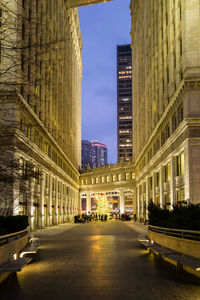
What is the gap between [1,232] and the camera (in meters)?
14.4

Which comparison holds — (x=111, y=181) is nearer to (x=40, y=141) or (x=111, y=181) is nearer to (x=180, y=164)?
(x=40, y=141)

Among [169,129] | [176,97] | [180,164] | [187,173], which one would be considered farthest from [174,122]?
[187,173]

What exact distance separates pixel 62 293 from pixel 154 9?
55016 millimetres

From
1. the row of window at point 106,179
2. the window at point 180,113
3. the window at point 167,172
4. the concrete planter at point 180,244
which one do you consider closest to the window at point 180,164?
the window at point 180,113

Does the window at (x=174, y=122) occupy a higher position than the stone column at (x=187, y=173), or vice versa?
the window at (x=174, y=122)

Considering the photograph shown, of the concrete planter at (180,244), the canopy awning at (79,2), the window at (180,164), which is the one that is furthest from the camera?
the canopy awning at (79,2)

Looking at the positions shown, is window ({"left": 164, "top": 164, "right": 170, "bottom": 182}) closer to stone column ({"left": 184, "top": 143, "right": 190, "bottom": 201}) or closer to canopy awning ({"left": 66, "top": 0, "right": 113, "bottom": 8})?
stone column ({"left": 184, "top": 143, "right": 190, "bottom": 201})

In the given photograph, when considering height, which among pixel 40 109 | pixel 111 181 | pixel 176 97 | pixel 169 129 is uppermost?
pixel 40 109

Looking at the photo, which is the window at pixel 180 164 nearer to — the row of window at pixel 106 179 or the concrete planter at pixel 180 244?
the concrete planter at pixel 180 244

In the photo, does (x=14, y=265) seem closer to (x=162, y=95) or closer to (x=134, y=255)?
(x=134, y=255)

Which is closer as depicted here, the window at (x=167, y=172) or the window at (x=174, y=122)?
the window at (x=174, y=122)

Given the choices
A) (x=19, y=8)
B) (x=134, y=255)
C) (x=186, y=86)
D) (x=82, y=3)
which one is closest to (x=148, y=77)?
(x=82, y=3)

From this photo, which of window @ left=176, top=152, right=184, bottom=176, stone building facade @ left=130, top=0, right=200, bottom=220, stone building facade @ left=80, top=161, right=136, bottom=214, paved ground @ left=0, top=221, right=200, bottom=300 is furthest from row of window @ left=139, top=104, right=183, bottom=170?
stone building facade @ left=80, top=161, right=136, bottom=214

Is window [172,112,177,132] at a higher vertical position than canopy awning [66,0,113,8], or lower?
lower
